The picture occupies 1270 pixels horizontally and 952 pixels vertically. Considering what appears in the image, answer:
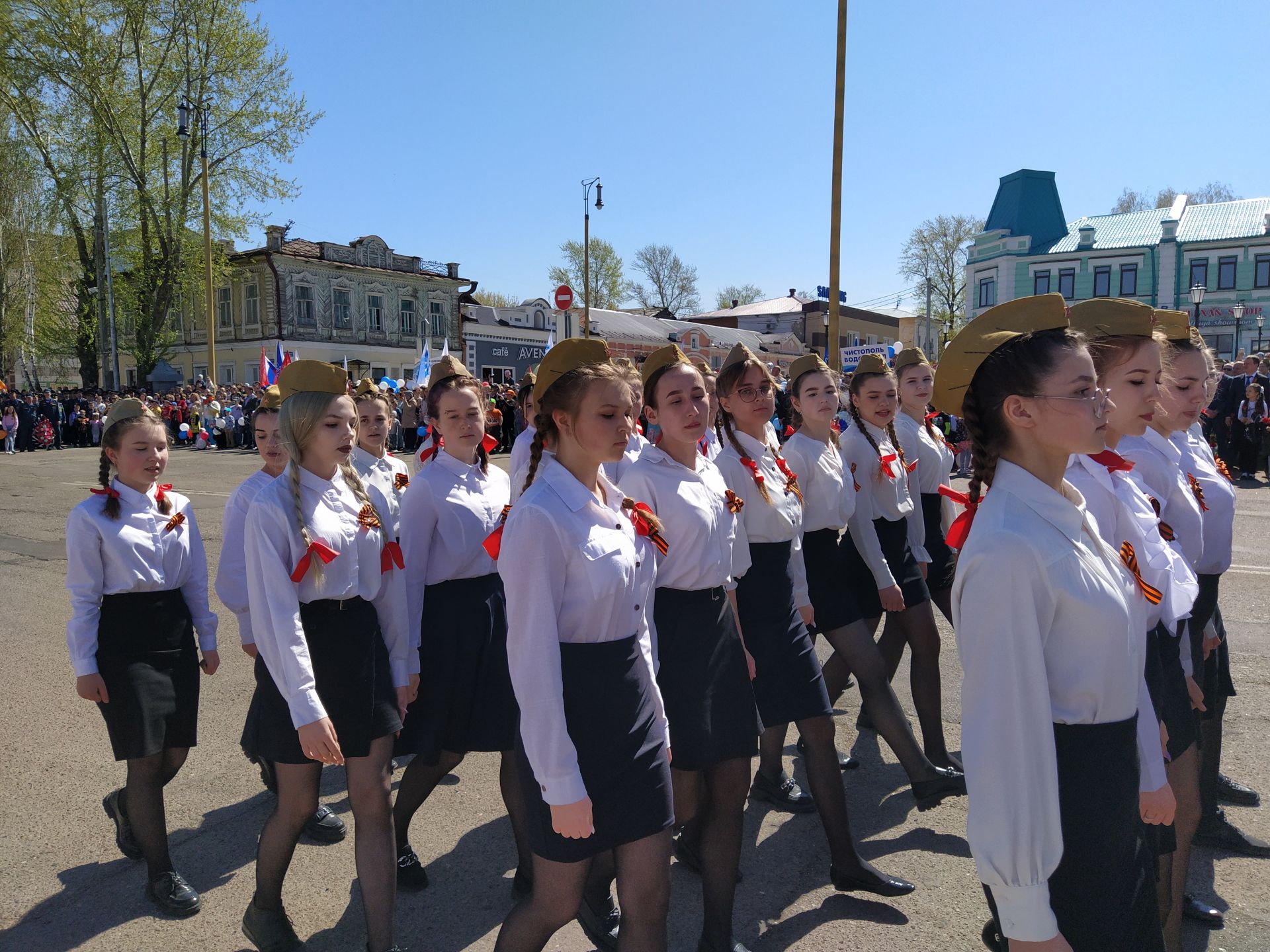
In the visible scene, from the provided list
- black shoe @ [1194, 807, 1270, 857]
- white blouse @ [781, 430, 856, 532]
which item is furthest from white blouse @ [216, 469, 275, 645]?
black shoe @ [1194, 807, 1270, 857]

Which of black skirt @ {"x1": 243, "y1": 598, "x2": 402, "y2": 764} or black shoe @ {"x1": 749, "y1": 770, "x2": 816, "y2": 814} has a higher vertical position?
black skirt @ {"x1": 243, "y1": 598, "x2": 402, "y2": 764}

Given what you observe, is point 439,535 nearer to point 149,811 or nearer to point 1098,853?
point 149,811

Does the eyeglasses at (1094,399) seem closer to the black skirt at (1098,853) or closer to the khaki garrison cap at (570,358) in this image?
the black skirt at (1098,853)

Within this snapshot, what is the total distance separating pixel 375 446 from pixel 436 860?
2249 millimetres

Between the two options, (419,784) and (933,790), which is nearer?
(419,784)

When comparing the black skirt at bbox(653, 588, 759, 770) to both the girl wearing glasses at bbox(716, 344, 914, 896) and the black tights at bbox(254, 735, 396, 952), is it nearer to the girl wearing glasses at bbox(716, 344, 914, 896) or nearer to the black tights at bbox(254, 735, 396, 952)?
the girl wearing glasses at bbox(716, 344, 914, 896)

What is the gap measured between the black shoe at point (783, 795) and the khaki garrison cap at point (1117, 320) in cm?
258

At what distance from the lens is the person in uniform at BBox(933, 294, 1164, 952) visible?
1758 mm

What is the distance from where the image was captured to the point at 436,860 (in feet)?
12.3

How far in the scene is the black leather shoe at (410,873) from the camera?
353cm

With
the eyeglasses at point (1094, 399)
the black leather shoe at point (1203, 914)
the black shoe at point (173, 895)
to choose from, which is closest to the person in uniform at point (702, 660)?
the eyeglasses at point (1094, 399)

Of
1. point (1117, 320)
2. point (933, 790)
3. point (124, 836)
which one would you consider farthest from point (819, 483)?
point (124, 836)

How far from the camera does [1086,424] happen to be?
1900 mm

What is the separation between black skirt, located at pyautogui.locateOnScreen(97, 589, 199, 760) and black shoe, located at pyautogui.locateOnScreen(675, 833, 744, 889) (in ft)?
6.61
